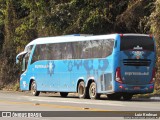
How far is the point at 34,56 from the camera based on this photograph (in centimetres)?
3069

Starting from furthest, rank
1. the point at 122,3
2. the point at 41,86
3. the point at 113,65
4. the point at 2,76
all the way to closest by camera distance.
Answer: the point at 2,76, the point at 122,3, the point at 41,86, the point at 113,65

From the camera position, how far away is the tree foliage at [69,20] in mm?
31578

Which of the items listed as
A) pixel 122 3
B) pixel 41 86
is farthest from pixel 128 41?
pixel 122 3

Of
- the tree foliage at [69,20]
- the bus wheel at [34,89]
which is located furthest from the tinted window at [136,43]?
the bus wheel at [34,89]

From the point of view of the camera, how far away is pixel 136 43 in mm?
24422

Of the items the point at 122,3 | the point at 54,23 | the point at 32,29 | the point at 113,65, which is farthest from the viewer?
the point at 32,29

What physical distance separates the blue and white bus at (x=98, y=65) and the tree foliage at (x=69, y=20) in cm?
487

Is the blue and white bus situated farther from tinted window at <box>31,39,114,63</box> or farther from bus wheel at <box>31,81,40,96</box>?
bus wheel at <box>31,81,40,96</box>

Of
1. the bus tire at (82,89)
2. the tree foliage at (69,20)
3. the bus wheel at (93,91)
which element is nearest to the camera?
the bus wheel at (93,91)

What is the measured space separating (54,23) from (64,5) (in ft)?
5.07

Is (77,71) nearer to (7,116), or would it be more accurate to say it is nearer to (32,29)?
(7,116)

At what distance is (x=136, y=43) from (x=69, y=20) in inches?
472

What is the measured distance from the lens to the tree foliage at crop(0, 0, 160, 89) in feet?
104

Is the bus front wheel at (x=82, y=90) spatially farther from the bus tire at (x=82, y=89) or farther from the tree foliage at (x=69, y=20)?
the tree foliage at (x=69, y=20)
